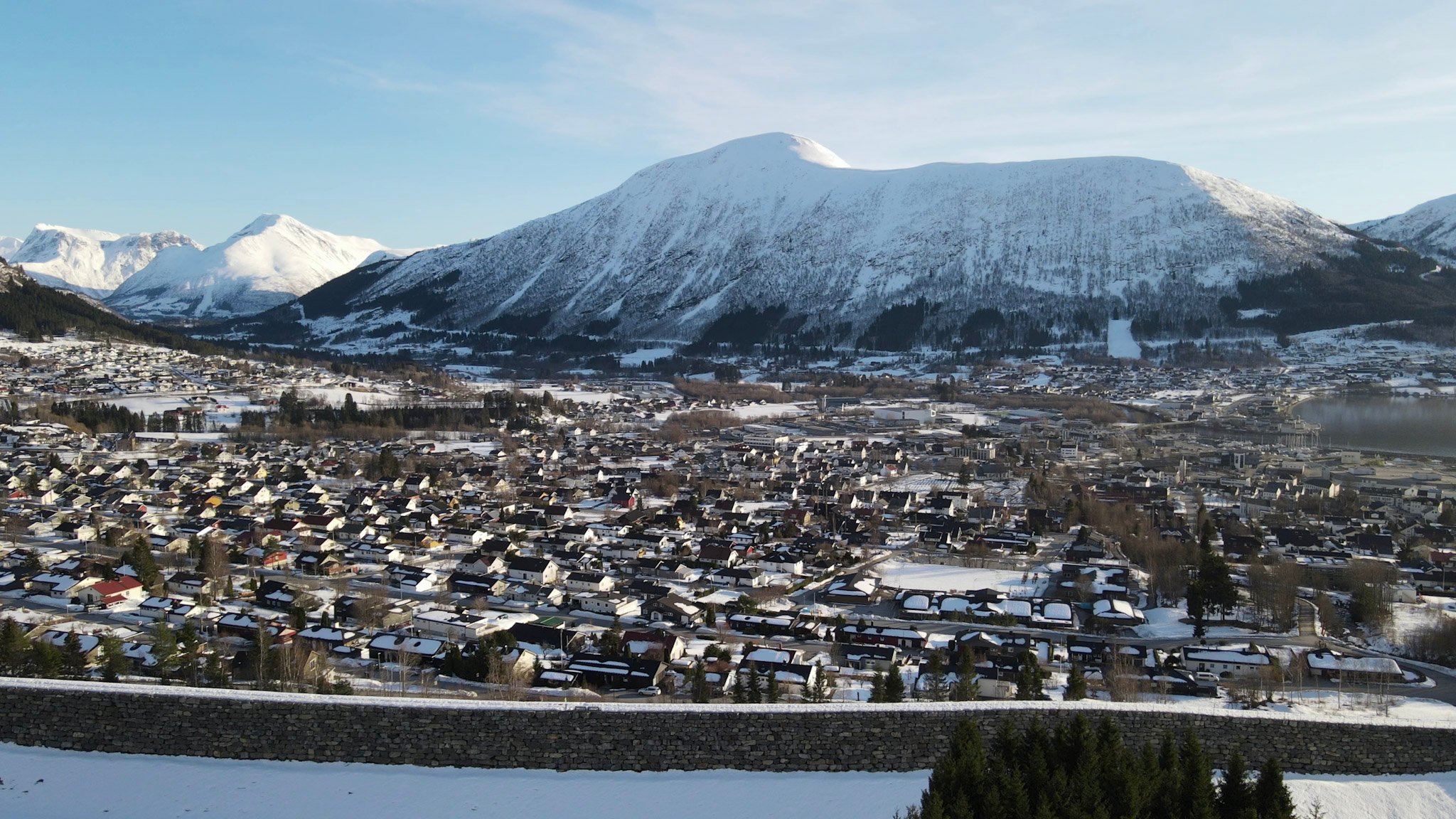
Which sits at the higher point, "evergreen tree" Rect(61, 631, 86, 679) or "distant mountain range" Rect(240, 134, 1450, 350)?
"distant mountain range" Rect(240, 134, 1450, 350)

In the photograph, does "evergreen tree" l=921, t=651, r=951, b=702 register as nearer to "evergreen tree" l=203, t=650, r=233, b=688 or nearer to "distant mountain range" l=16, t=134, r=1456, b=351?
"evergreen tree" l=203, t=650, r=233, b=688

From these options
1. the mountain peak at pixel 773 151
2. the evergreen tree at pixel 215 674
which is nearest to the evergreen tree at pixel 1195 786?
the evergreen tree at pixel 215 674

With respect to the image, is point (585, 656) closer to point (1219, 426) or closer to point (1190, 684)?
point (1190, 684)

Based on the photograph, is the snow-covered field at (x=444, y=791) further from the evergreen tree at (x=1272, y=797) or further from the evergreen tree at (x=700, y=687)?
the evergreen tree at (x=700, y=687)

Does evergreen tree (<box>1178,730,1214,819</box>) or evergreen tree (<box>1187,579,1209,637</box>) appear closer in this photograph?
evergreen tree (<box>1178,730,1214,819</box>)

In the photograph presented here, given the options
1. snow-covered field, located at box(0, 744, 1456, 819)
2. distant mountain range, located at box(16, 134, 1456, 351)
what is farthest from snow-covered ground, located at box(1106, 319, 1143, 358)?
snow-covered field, located at box(0, 744, 1456, 819)

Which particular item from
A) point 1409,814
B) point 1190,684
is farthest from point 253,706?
point 1190,684

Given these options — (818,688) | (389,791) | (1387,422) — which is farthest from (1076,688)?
(1387,422)

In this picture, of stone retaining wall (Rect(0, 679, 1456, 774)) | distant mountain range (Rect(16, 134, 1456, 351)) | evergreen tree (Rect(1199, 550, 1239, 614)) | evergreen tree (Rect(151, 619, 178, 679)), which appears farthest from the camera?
distant mountain range (Rect(16, 134, 1456, 351))
